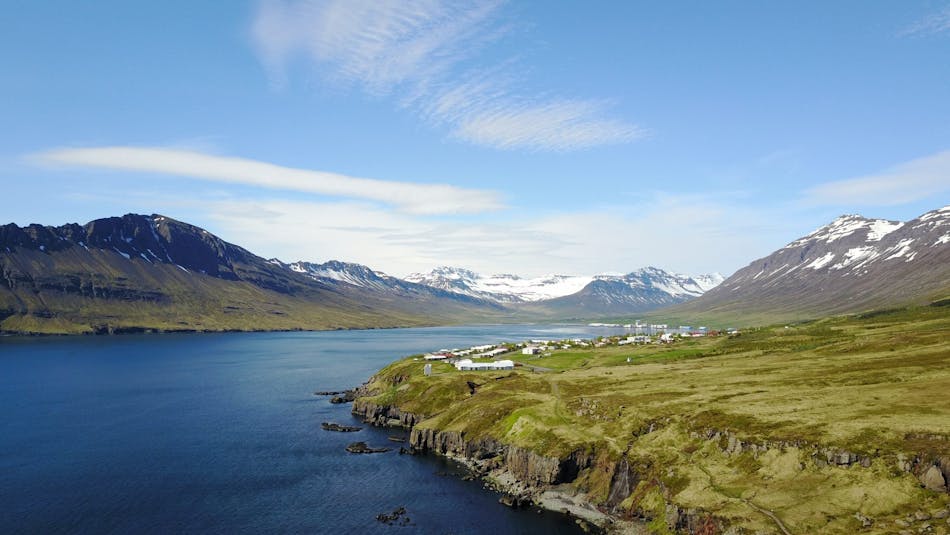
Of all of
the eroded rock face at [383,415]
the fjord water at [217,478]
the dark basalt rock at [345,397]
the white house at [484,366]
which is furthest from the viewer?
the white house at [484,366]

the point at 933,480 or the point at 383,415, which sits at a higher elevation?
the point at 933,480

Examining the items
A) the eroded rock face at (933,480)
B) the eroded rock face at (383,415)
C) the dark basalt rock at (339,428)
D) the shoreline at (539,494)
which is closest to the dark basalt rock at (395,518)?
the shoreline at (539,494)

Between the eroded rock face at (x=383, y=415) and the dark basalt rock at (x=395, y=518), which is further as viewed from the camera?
the eroded rock face at (x=383, y=415)

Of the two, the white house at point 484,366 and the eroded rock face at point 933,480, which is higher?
the white house at point 484,366

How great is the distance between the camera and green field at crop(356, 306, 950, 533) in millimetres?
69125

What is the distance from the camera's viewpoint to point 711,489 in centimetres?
7825

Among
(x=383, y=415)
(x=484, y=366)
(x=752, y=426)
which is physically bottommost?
(x=383, y=415)

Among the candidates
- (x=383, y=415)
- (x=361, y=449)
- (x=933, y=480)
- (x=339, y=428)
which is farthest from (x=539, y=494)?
(x=383, y=415)

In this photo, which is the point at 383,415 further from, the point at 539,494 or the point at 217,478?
the point at 539,494

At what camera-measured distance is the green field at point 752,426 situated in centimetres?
6912

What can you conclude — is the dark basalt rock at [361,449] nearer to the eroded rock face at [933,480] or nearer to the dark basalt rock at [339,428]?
the dark basalt rock at [339,428]

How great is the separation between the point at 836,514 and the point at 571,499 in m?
38.2

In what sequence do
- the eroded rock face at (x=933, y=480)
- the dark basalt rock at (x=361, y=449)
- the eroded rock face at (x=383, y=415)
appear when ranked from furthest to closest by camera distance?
the eroded rock face at (x=383, y=415) → the dark basalt rock at (x=361, y=449) → the eroded rock face at (x=933, y=480)

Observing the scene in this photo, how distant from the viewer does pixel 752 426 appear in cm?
8862
